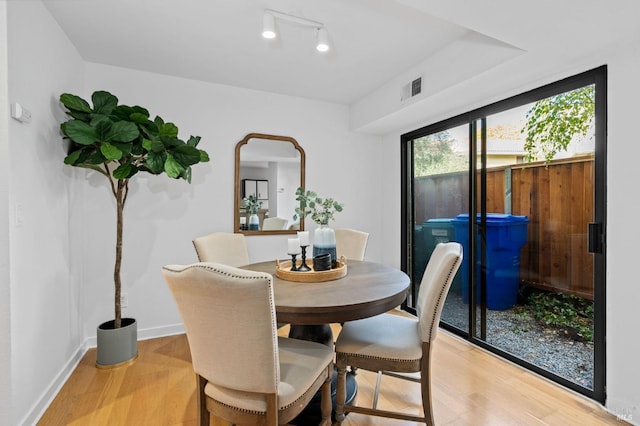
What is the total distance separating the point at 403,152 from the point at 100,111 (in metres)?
2.91

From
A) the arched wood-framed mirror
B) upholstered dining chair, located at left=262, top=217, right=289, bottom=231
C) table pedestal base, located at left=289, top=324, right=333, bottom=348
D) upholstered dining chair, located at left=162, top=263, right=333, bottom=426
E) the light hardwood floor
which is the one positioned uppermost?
the arched wood-framed mirror

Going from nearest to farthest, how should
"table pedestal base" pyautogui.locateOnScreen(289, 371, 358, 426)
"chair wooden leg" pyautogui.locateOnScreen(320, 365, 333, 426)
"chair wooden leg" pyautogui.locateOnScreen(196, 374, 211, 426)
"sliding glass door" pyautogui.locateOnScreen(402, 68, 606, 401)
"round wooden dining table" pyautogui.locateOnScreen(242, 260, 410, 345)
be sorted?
"chair wooden leg" pyautogui.locateOnScreen(196, 374, 211, 426)
"round wooden dining table" pyautogui.locateOnScreen(242, 260, 410, 345)
"chair wooden leg" pyautogui.locateOnScreen(320, 365, 333, 426)
"table pedestal base" pyautogui.locateOnScreen(289, 371, 358, 426)
"sliding glass door" pyautogui.locateOnScreen(402, 68, 606, 401)

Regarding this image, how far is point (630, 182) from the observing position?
177 centimetres

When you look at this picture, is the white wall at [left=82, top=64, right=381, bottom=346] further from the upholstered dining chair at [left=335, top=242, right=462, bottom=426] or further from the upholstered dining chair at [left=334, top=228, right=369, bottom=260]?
the upholstered dining chair at [left=335, top=242, right=462, bottom=426]

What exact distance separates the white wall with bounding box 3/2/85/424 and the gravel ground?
10.5 feet

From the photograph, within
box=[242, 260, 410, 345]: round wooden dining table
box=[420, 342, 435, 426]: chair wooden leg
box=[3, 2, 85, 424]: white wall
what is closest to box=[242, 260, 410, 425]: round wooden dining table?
box=[242, 260, 410, 345]: round wooden dining table

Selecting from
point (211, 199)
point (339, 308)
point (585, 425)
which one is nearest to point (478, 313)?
point (585, 425)

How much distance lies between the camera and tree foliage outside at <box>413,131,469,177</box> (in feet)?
9.95

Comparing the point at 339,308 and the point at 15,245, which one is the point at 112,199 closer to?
the point at 15,245

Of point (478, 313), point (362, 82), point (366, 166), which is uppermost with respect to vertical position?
point (362, 82)

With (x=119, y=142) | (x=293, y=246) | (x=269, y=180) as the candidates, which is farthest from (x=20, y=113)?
(x=269, y=180)

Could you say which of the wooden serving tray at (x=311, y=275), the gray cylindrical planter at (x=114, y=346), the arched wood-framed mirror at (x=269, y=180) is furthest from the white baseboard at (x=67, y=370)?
the wooden serving tray at (x=311, y=275)

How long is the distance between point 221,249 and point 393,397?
1685mm

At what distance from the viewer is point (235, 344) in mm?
1136
